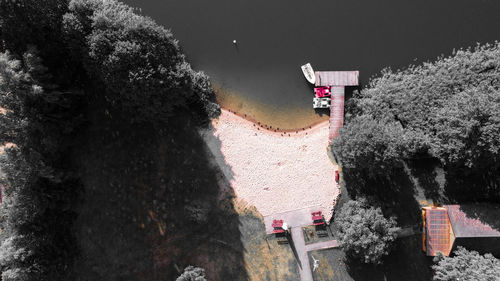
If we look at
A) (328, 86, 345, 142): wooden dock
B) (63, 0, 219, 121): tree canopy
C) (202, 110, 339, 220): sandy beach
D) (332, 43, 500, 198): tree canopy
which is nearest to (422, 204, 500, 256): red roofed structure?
(332, 43, 500, 198): tree canopy

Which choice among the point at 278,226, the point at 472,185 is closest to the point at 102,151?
the point at 278,226

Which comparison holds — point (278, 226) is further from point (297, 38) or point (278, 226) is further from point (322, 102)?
point (297, 38)

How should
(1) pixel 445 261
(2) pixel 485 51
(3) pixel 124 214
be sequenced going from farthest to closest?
1. (3) pixel 124 214
2. (2) pixel 485 51
3. (1) pixel 445 261

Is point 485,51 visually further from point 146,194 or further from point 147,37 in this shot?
point 146,194

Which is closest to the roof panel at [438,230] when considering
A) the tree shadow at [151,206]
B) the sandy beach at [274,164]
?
the sandy beach at [274,164]

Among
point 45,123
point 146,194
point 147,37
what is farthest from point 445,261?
point 45,123

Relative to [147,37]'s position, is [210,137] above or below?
below
